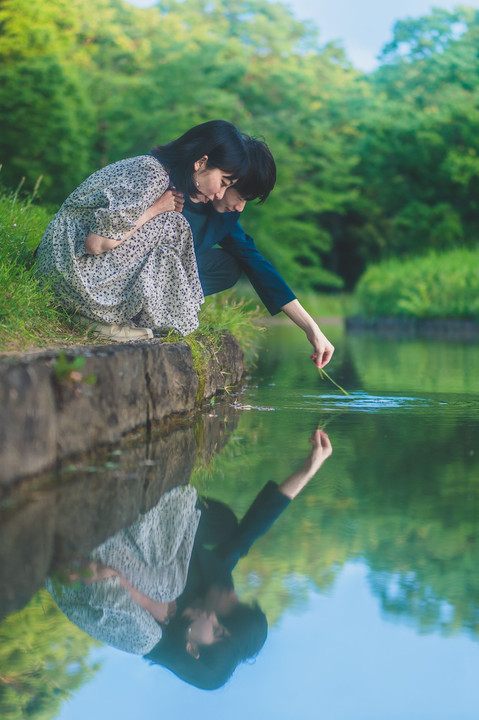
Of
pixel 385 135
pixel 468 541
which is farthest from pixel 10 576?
pixel 385 135

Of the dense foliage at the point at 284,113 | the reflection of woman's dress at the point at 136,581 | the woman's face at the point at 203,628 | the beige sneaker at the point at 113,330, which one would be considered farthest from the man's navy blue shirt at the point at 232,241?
the dense foliage at the point at 284,113

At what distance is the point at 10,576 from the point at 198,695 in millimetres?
484

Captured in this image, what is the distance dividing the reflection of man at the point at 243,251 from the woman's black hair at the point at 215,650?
1.79 meters

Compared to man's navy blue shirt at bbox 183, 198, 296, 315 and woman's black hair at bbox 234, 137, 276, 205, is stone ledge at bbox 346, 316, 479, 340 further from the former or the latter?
woman's black hair at bbox 234, 137, 276, 205

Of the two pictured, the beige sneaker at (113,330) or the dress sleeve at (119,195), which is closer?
the dress sleeve at (119,195)

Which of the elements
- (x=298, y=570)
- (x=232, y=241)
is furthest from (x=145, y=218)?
(x=298, y=570)

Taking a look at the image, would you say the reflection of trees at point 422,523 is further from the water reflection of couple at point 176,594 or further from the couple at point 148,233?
the couple at point 148,233

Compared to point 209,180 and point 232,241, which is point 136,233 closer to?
point 209,180

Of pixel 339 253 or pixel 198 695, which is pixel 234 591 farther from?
pixel 339 253

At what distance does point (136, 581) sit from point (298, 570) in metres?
0.29

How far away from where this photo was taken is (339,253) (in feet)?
92.9

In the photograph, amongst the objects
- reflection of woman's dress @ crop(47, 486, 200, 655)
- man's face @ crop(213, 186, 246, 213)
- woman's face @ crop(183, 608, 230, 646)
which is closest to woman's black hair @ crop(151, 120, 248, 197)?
man's face @ crop(213, 186, 246, 213)

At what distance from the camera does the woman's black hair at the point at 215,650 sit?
1.18 metres

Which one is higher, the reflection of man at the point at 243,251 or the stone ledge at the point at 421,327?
the reflection of man at the point at 243,251
